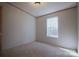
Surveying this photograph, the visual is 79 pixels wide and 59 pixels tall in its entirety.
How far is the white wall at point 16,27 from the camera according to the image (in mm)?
3636

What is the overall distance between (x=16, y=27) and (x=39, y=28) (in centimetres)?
92

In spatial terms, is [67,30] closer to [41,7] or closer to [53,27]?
[53,27]

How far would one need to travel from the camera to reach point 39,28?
4.16m

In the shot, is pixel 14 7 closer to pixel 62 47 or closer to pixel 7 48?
pixel 7 48

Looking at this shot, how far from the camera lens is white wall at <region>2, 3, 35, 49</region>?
11.9 feet

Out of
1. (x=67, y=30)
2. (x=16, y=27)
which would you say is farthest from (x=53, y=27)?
(x=16, y=27)

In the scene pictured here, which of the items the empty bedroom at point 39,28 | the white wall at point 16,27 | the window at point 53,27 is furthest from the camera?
the white wall at point 16,27

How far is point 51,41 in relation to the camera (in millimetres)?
3707

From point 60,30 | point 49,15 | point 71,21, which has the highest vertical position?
point 49,15

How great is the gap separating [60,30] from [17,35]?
1.68 m

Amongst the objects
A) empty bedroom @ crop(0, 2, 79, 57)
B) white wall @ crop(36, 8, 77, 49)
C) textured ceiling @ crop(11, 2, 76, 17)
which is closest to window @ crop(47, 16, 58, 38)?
empty bedroom @ crop(0, 2, 79, 57)

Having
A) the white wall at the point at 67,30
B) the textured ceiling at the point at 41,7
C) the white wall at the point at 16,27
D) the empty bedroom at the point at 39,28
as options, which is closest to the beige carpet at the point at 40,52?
the empty bedroom at the point at 39,28

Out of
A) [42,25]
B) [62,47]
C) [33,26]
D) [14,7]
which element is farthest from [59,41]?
[14,7]

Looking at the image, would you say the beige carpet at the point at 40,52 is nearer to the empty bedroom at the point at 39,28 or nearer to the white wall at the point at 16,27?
the empty bedroom at the point at 39,28
